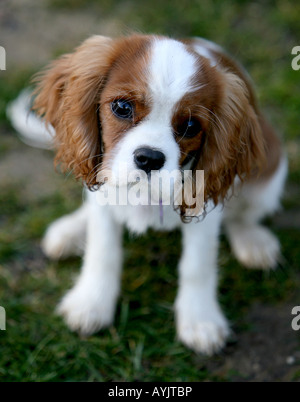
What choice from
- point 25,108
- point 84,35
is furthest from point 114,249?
point 84,35

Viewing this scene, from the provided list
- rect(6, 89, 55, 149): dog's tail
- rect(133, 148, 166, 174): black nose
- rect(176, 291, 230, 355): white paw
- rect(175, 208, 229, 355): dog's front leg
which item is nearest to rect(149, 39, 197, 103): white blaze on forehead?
rect(133, 148, 166, 174): black nose

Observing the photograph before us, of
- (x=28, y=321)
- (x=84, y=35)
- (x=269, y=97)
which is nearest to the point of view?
(x=28, y=321)

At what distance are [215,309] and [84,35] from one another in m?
3.56

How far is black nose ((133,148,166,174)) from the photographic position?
8.32 ft

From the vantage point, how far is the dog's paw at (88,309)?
3600mm

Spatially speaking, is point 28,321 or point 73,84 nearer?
point 73,84

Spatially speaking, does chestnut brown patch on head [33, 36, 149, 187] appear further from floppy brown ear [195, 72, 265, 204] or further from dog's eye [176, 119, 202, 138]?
floppy brown ear [195, 72, 265, 204]

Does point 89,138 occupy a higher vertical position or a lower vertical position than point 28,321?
higher

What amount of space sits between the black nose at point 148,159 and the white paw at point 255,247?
1.74 metres

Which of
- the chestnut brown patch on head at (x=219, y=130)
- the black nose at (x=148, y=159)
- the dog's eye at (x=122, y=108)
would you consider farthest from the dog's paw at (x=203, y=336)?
the dog's eye at (x=122, y=108)

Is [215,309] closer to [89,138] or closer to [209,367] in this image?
[209,367]

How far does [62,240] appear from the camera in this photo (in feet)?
13.1

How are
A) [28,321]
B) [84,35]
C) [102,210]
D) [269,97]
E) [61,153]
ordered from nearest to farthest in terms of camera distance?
1. [61,153]
2. [102,210]
3. [28,321]
4. [269,97]
5. [84,35]

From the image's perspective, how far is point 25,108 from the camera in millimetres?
4633
